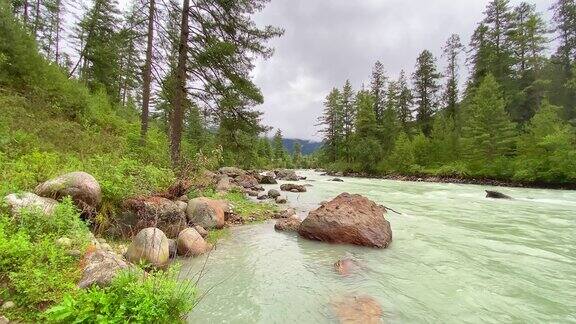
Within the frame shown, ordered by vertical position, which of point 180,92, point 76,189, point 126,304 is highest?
point 180,92

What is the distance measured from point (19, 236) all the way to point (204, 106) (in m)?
10.5

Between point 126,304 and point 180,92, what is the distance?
34.8 ft

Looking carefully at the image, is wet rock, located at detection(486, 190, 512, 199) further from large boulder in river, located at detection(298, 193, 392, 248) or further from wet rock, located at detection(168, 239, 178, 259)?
wet rock, located at detection(168, 239, 178, 259)

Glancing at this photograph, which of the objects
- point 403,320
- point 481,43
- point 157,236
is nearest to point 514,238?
point 403,320

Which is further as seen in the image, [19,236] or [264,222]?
[264,222]

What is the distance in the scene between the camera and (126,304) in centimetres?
290

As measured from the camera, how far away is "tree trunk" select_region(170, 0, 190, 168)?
39.7 feet

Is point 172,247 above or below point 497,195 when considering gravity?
below

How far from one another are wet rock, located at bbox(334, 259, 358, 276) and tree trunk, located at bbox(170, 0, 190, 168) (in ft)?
25.0

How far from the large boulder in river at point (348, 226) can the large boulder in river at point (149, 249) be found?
367cm

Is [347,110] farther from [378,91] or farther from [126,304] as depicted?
[126,304]

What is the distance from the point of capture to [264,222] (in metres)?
9.82

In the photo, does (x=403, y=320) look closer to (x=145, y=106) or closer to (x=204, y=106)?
(x=204, y=106)

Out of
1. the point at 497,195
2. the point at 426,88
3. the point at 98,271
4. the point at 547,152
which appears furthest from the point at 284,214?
the point at 426,88
